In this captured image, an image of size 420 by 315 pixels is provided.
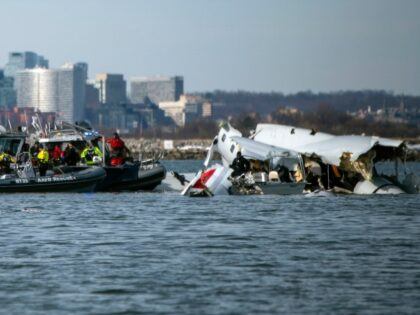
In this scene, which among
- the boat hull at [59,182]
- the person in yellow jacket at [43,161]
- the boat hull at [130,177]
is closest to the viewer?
the boat hull at [59,182]

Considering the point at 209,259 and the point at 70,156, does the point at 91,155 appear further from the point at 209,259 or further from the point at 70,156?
the point at 209,259

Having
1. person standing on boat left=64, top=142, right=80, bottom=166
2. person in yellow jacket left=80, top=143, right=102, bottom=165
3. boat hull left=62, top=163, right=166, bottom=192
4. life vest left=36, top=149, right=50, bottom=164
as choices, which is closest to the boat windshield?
person standing on boat left=64, top=142, right=80, bottom=166

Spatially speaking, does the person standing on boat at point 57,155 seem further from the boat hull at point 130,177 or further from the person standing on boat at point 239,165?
the person standing on boat at point 239,165

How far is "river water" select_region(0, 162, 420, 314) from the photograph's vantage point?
2331 cm

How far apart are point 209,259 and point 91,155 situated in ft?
88.9

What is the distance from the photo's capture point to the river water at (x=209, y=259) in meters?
23.3

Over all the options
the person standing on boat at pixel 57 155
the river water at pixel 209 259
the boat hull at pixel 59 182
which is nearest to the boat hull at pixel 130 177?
the person standing on boat at pixel 57 155

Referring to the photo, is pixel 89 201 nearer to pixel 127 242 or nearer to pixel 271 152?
pixel 271 152

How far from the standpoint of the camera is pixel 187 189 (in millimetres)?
55344

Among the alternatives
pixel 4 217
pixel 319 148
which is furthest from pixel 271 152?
pixel 4 217

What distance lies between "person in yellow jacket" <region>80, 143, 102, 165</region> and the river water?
23.3 feet

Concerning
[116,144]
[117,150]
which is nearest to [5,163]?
[116,144]

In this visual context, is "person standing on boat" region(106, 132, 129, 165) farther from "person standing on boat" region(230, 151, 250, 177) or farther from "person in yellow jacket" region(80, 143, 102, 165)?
"person standing on boat" region(230, 151, 250, 177)

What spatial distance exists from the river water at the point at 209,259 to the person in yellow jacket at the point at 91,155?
7.11 meters
